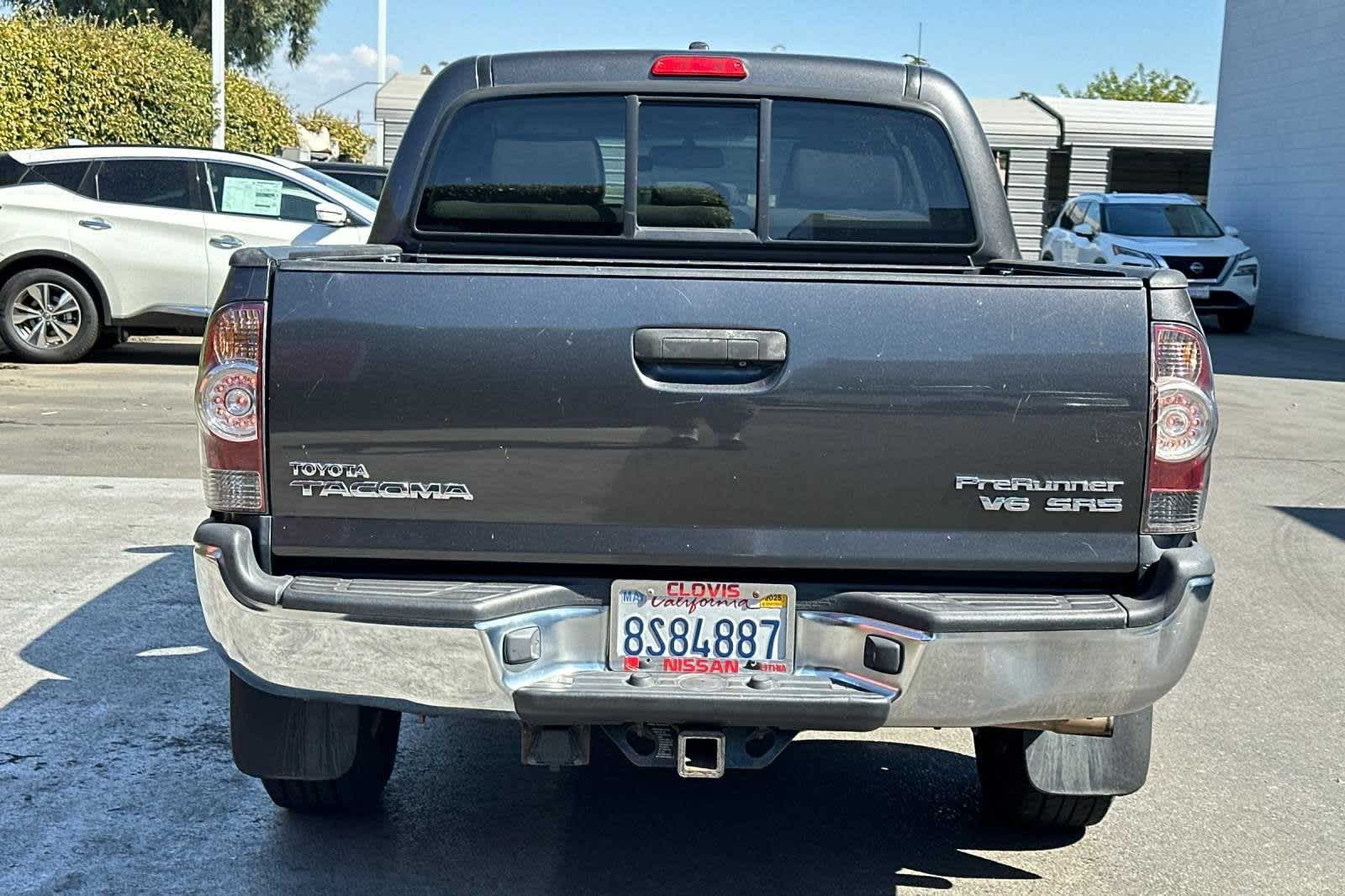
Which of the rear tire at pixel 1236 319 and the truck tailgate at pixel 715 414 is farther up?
the truck tailgate at pixel 715 414

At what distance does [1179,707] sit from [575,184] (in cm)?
271

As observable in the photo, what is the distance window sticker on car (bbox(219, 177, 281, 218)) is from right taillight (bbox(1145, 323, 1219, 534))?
438 inches

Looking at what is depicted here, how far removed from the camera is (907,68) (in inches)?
185

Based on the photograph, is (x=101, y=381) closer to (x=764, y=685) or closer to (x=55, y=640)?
(x=55, y=640)

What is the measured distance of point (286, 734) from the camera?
12.2 ft

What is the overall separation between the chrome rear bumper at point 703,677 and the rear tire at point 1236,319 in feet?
61.5

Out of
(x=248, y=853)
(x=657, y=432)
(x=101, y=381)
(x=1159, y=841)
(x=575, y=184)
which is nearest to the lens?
(x=657, y=432)

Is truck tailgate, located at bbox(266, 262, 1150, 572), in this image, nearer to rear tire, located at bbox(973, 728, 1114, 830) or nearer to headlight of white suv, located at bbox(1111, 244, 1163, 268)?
rear tire, located at bbox(973, 728, 1114, 830)

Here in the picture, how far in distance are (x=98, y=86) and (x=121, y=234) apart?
17.8ft

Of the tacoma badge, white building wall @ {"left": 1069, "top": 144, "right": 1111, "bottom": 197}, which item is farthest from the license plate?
white building wall @ {"left": 1069, "top": 144, "right": 1111, "bottom": 197}

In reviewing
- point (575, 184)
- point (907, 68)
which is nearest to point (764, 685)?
point (575, 184)

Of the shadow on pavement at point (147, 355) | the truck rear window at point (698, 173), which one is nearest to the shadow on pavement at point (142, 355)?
the shadow on pavement at point (147, 355)

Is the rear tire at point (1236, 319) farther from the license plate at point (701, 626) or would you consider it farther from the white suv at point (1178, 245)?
the license plate at point (701, 626)

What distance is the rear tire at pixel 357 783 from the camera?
3994mm
